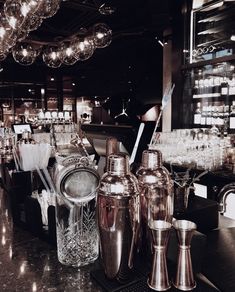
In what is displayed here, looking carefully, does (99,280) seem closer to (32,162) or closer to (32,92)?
(32,162)

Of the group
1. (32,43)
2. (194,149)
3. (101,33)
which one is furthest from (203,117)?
(32,43)

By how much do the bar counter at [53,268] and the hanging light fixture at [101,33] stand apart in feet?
9.96

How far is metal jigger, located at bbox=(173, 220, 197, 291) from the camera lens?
691 mm

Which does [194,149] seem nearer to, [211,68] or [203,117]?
[203,117]

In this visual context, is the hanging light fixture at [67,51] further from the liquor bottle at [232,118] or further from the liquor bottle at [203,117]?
the liquor bottle at [232,118]

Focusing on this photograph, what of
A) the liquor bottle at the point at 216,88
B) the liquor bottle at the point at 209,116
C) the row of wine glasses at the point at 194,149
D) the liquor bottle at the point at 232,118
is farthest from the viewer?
the liquor bottle at the point at 209,116

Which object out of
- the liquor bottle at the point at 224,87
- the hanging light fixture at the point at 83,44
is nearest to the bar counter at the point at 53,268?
the hanging light fixture at the point at 83,44

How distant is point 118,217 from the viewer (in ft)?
2.30

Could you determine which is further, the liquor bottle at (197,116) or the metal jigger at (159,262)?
the liquor bottle at (197,116)

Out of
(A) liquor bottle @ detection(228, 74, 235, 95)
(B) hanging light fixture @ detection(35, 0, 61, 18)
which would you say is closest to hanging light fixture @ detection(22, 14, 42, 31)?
(B) hanging light fixture @ detection(35, 0, 61, 18)

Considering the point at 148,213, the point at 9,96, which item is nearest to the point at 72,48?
the point at 148,213

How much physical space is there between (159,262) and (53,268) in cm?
38

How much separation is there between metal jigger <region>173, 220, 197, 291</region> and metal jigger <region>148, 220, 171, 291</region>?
0.03 metres

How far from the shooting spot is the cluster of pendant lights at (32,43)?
2.41 metres
